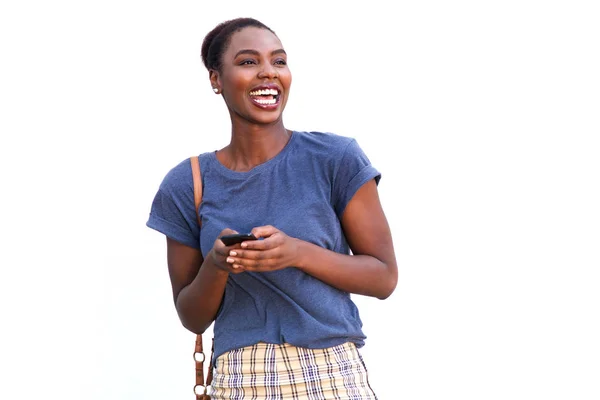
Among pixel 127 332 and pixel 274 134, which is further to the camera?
pixel 127 332

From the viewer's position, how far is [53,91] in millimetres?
4527

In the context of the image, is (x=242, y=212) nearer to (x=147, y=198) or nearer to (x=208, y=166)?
(x=208, y=166)

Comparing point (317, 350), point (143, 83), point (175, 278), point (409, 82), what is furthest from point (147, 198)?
point (317, 350)

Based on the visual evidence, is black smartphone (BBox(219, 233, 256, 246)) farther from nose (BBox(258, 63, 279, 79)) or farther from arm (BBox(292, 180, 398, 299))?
nose (BBox(258, 63, 279, 79))

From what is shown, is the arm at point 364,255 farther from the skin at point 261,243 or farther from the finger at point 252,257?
the finger at point 252,257

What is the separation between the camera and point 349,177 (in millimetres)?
2701

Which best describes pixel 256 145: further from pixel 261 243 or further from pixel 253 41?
pixel 261 243

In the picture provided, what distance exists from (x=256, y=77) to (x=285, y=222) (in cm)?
44

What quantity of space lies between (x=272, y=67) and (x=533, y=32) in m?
2.24

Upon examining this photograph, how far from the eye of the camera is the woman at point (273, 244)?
8.47 ft

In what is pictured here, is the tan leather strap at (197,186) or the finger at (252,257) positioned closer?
the finger at (252,257)

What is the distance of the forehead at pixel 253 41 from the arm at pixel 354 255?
0.49 metres

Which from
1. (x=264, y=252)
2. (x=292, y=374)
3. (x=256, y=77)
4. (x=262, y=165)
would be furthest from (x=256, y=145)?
(x=292, y=374)

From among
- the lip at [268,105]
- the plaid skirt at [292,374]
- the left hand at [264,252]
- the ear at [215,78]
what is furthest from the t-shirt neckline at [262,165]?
the plaid skirt at [292,374]
